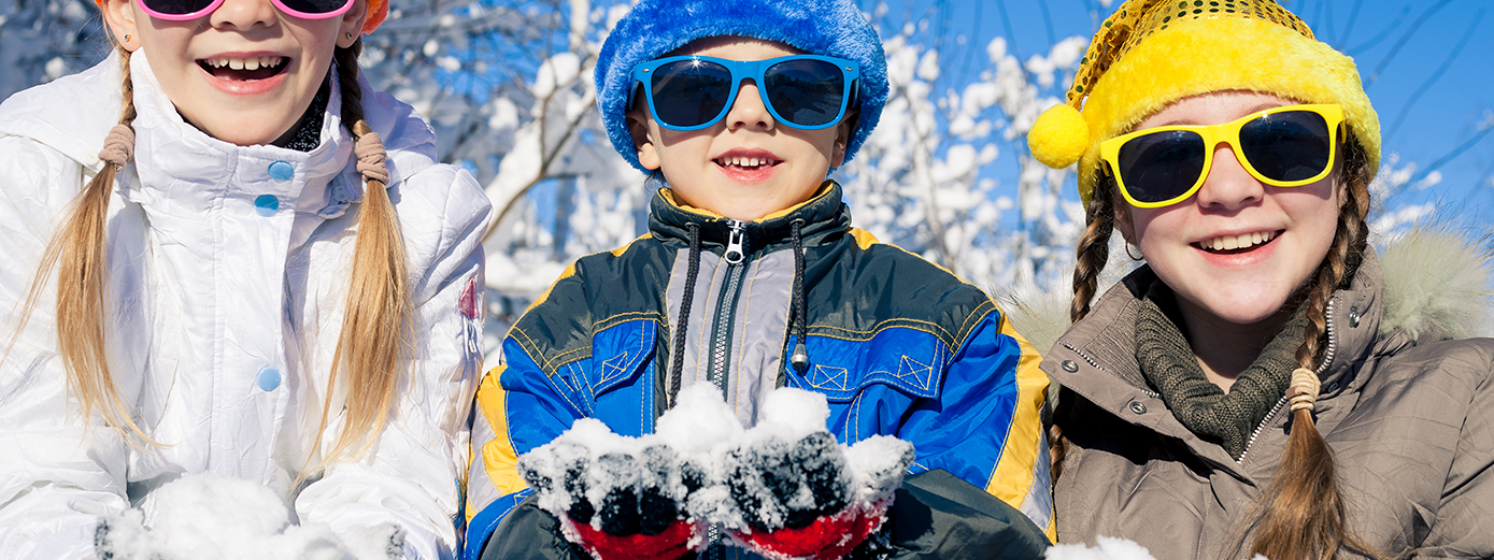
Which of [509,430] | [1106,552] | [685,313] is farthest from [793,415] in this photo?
[509,430]

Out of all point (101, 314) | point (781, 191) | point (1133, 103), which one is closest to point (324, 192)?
point (101, 314)

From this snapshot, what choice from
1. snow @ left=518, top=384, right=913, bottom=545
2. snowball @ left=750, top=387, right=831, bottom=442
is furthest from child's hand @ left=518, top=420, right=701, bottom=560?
snowball @ left=750, top=387, right=831, bottom=442

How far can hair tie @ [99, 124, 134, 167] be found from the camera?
189 centimetres

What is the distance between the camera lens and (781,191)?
2135mm

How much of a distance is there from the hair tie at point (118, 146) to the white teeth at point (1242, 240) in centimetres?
204

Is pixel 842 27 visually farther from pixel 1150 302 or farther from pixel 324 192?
pixel 324 192

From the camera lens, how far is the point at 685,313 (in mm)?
1992

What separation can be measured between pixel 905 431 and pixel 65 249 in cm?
153

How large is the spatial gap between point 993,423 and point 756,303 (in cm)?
49

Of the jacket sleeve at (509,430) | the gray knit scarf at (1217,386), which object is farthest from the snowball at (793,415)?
the gray knit scarf at (1217,386)

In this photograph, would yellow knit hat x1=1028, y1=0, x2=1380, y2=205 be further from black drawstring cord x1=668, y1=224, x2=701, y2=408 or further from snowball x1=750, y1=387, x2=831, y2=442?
snowball x1=750, y1=387, x2=831, y2=442

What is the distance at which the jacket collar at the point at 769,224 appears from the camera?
2.08 metres

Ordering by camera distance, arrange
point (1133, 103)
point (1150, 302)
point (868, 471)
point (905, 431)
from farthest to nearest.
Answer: point (1150, 302), point (1133, 103), point (905, 431), point (868, 471)

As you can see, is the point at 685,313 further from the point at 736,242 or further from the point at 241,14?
the point at 241,14
